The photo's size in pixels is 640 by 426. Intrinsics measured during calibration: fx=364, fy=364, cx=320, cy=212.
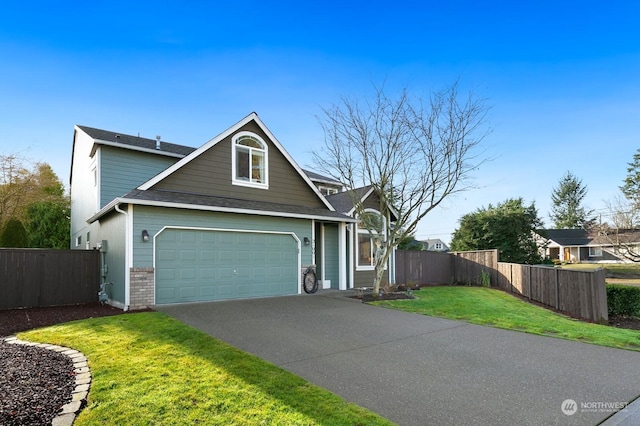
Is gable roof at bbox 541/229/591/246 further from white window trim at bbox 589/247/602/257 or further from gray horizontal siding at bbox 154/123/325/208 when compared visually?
gray horizontal siding at bbox 154/123/325/208

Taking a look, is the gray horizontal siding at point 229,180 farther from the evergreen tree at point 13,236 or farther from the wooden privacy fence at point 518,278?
the evergreen tree at point 13,236

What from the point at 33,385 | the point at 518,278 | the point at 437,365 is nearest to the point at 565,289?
the point at 518,278

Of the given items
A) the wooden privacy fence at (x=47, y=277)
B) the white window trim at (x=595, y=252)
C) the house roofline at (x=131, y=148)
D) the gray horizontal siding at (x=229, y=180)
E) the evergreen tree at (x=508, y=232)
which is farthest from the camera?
the white window trim at (x=595, y=252)

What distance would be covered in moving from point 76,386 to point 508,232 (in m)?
25.0

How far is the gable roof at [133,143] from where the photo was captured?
1434 cm

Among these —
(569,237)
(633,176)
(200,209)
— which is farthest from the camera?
(569,237)

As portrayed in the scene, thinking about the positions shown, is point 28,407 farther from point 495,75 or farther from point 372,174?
point 495,75

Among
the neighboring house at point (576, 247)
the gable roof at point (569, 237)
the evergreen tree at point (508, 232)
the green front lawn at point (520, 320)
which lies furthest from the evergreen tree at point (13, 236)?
the gable roof at point (569, 237)

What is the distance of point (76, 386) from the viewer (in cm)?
444

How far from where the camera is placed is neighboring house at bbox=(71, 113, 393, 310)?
10.1 meters

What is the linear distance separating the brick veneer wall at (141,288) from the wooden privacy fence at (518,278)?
1194 cm

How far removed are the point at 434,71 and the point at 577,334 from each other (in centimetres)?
996

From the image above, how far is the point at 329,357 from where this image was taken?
5.67m

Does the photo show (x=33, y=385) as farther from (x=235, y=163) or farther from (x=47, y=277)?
(x=235, y=163)
